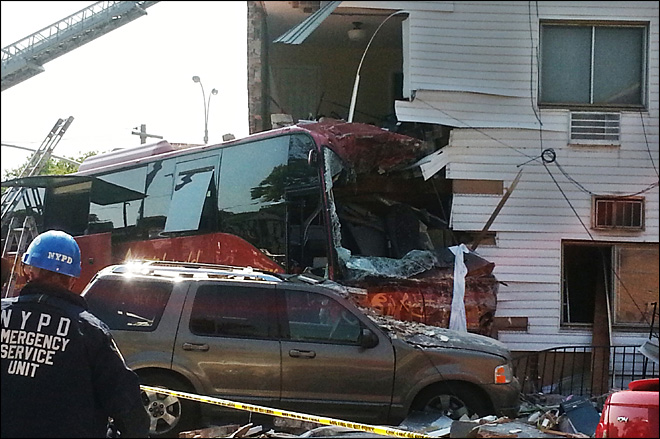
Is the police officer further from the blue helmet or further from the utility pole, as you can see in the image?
the utility pole

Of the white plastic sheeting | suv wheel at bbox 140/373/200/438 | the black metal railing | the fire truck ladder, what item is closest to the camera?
suv wheel at bbox 140/373/200/438

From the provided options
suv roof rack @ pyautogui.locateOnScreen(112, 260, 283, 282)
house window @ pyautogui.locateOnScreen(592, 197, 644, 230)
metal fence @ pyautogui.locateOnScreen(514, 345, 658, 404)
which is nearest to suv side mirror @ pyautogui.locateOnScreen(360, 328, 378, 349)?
suv roof rack @ pyautogui.locateOnScreen(112, 260, 283, 282)

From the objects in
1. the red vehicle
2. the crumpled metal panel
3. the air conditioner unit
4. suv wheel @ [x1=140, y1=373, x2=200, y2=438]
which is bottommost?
suv wheel @ [x1=140, y1=373, x2=200, y2=438]

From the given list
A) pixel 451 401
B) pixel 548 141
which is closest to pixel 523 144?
A: pixel 548 141

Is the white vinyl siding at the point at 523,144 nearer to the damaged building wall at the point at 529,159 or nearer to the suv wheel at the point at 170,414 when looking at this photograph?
the damaged building wall at the point at 529,159

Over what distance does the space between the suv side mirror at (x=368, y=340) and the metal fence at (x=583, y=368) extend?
512cm

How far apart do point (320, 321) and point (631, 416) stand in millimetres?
3513

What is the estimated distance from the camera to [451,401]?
23.5 feet

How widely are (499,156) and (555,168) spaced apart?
2.96 ft

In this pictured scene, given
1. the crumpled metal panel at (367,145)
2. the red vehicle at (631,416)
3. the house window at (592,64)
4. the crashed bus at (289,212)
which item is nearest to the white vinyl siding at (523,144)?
the house window at (592,64)

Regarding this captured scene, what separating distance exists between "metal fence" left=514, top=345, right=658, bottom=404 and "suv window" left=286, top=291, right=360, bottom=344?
522 centimetres

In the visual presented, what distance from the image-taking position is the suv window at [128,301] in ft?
23.3

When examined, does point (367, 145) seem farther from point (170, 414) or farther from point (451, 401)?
point (170, 414)

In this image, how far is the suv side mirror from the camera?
7.08 m
